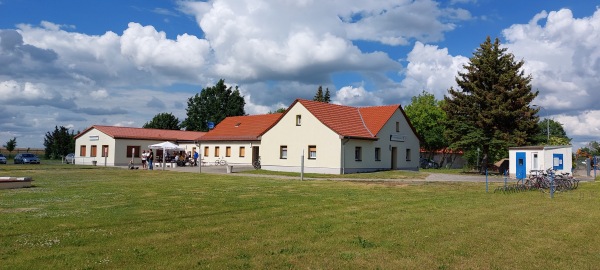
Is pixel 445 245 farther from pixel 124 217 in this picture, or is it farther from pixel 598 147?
pixel 598 147

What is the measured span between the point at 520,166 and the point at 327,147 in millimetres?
13267

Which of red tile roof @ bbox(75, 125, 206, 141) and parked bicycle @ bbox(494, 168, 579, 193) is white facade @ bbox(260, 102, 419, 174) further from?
red tile roof @ bbox(75, 125, 206, 141)

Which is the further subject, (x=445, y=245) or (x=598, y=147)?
(x=598, y=147)

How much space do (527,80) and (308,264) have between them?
125ft

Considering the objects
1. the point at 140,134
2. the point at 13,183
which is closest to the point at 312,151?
the point at 13,183

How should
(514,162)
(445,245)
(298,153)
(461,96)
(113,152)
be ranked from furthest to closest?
1. (113,152)
2. (461,96)
3. (298,153)
4. (514,162)
5. (445,245)

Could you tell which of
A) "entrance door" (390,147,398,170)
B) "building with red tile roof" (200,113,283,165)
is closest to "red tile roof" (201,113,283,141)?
"building with red tile roof" (200,113,283,165)

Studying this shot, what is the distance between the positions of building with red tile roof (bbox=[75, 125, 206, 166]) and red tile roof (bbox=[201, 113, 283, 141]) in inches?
108

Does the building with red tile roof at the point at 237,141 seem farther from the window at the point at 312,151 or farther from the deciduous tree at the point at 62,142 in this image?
the deciduous tree at the point at 62,142

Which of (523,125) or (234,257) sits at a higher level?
(523,125)

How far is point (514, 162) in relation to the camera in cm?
3156

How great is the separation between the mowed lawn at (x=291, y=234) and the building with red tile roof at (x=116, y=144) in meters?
36.5

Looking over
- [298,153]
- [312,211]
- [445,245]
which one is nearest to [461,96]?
[298,153]

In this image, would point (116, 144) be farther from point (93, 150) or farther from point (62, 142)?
point (62, 142)
